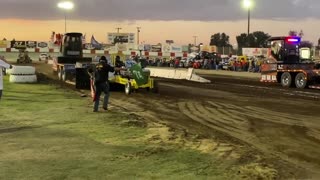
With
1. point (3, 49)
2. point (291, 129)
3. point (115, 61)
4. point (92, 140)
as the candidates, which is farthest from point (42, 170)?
point (3, 49)

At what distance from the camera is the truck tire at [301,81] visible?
27578 mm

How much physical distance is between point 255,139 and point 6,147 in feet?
17.7

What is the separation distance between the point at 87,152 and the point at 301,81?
20.8 metres

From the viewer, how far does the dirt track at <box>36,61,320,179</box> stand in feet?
30.6

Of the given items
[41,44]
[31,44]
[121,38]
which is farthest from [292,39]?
[121,38]

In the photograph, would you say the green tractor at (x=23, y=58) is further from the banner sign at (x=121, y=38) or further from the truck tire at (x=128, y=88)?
the banner sign at (x=121, y=38)

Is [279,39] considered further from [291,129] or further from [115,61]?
[291,129]

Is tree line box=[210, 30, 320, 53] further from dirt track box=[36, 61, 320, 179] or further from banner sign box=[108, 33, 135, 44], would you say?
dirt track box=[36, 61, 320, 179]

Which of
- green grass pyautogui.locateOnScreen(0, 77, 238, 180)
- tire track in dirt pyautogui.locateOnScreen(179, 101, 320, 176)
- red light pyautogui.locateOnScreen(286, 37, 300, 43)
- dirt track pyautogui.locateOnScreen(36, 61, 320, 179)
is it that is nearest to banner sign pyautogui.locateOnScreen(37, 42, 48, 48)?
red light pyautogui.locateOnScreen(286, 37, 300, 43)

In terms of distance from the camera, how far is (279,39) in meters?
30.2

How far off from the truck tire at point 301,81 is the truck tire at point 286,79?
535mm

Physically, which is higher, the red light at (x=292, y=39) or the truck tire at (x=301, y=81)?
the red light at (x=292, y=39)

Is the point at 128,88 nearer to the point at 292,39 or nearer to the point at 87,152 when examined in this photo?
the point at 292,39

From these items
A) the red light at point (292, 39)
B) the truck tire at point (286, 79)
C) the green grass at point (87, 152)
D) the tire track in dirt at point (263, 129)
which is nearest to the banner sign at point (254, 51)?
the red light at point (292, 39)
